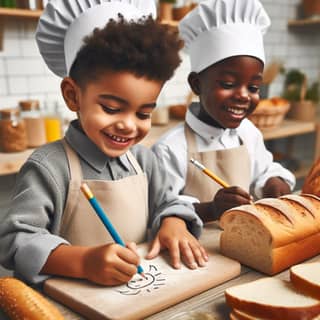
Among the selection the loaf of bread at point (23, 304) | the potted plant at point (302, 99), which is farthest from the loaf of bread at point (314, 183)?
the potted plant at point (302, 99)

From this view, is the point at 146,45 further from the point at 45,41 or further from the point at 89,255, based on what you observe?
the point at 89,255

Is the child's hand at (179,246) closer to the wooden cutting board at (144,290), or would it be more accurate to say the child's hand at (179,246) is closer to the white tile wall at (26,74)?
the wooden cutting board at (144,290)

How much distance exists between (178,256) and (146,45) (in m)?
0.41

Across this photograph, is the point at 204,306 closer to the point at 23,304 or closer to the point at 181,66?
the point at 23,304

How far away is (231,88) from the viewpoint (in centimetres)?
112

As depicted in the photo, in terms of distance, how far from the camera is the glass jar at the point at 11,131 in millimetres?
1935

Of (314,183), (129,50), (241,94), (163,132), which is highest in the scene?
(129,50)

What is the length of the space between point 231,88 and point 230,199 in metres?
0.31

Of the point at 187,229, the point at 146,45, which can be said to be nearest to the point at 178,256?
the point at 187,229

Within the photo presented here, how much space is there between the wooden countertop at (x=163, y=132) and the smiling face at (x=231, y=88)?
1.04 meters

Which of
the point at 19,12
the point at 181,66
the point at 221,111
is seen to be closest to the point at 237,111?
the point at 221,111

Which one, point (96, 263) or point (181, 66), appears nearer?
point (96, 263)

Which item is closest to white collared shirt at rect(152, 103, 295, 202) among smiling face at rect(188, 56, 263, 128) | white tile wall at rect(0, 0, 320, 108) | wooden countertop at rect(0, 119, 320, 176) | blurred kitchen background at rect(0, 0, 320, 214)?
smiling face at rect(188, 56, 263, 128)

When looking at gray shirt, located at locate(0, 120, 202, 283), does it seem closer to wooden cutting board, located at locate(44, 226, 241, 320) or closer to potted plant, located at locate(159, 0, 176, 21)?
wooden cutting board, located at locate(44, 226, 241, 320)
